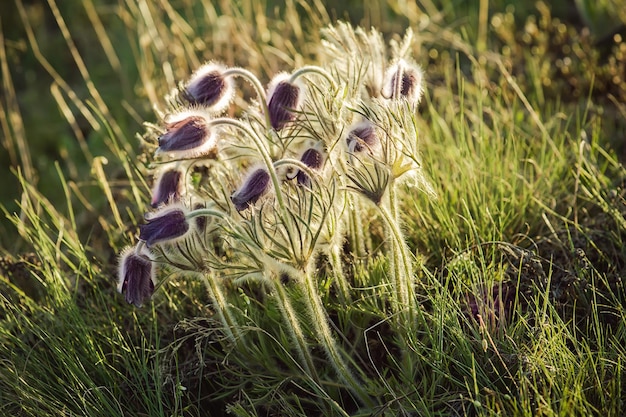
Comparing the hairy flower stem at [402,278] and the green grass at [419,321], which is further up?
the hairy flower stem at [402,278]

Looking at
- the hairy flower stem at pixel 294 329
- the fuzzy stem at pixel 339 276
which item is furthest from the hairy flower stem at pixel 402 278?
the hairy flower stem at pixel 294 329

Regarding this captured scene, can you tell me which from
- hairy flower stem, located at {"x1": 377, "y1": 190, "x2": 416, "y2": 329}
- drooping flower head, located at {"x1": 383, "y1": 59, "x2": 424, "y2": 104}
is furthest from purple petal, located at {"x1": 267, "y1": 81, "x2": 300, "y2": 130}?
hairy flower stem, located at {"x1": 377, "y1": 190, "x2": 416, "y2": 329}

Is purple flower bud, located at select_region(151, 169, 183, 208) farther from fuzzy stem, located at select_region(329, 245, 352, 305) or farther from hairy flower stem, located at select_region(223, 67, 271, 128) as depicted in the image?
fuzzy stem, located at select_region(329, 245, 352, 305)

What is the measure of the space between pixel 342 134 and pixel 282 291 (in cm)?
41

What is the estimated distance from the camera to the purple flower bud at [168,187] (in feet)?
6.26

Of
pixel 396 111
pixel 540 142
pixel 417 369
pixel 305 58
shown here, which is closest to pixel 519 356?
pixel 417 369

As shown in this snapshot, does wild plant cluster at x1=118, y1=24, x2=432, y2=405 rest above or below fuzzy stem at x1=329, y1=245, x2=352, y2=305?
above

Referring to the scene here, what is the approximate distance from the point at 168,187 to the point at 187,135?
0.83 ft

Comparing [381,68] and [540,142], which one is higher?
[381,68]

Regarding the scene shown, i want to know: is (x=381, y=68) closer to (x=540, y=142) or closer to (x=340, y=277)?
(x=340, y=277)

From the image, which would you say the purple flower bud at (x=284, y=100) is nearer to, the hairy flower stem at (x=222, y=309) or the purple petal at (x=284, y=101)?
the purple petal at (x=284, y=101)

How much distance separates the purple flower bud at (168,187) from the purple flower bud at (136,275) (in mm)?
159

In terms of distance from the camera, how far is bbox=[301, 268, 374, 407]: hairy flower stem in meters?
1.75

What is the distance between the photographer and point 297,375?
76.7 inches
